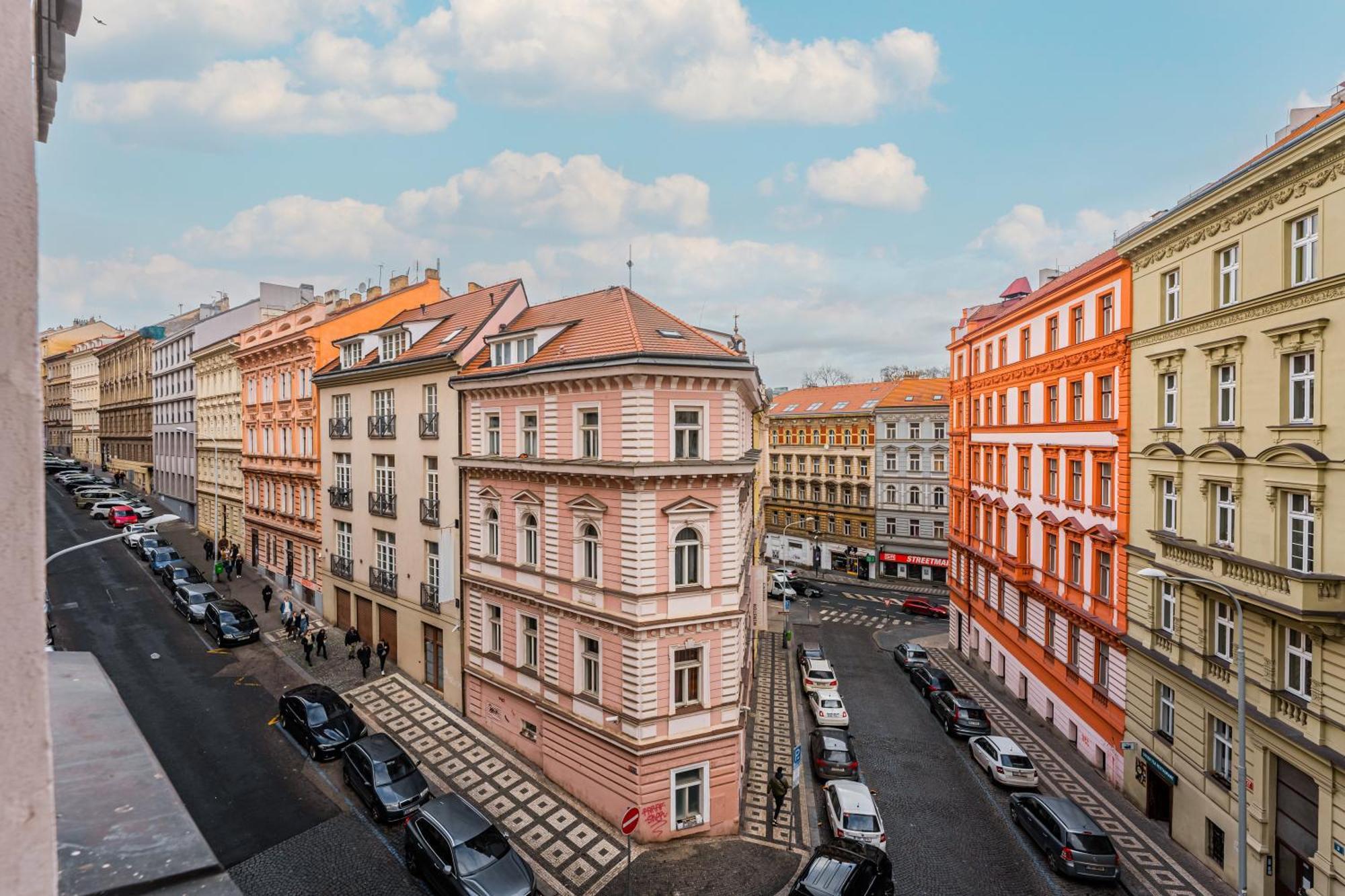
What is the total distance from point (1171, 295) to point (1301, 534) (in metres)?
8.60

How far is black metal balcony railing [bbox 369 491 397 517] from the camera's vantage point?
30.1 m

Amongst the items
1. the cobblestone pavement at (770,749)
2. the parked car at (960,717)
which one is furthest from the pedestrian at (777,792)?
the parked car at (960,717)

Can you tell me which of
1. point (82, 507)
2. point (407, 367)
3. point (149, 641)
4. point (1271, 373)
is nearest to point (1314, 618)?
point (1271, 373)

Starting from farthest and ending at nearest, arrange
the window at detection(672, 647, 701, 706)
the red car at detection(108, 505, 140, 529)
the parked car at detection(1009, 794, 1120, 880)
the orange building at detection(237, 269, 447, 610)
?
the red car at detection(108, 505, 140, 529) < the orange building at detection(237, 269, 447, 610) < the window at detection(672, 647, 701, 706) < the parked car at detection(1009, 794, 1120, 880)

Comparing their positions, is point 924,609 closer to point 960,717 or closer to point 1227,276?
point 960,717

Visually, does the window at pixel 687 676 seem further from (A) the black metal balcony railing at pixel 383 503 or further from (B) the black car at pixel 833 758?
(A) the black metal balcony railing at pixel 383 503

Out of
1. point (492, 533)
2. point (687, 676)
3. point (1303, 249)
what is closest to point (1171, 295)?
point (1303, 249)

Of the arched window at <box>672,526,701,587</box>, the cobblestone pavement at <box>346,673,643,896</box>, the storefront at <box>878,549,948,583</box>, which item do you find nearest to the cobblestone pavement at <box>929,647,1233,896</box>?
the cobblestone pavement at <box>346,673,643,896</box>

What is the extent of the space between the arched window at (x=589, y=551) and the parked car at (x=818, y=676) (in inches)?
629

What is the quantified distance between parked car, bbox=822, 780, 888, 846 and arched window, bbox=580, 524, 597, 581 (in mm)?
10135

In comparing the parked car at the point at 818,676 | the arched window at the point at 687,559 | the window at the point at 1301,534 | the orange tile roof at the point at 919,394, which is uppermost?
the orange tile roof at the point at 919,394

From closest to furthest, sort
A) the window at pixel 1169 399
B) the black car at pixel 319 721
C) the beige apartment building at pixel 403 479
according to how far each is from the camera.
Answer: the window at pixel 1169 399 → the black car at pixel 319 721 → the beige apartment building at pixel 403 479

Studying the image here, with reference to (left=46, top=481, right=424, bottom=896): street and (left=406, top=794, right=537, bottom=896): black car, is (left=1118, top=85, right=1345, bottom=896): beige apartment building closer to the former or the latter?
(left=406, top=794, right=537, bottom=896): black car

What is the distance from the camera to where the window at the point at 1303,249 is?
54.6 feet
